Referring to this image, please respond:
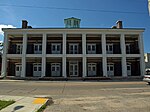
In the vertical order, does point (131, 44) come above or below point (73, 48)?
above

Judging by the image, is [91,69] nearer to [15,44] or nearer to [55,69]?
[55,69]

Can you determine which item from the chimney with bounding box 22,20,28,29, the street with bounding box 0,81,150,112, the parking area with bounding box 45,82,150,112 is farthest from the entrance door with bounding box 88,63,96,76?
the parking area with bounding box 45,82,150,112

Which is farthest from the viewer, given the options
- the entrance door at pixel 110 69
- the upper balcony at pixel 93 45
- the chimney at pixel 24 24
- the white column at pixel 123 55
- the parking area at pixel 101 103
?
the chimney at pixel 24 24

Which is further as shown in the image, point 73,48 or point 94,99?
point 73,48

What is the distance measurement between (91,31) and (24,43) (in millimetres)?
11370

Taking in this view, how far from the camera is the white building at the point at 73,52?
30.3m

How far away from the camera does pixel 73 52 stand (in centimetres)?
3269

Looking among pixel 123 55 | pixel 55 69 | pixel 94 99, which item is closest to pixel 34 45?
pixel 55 69

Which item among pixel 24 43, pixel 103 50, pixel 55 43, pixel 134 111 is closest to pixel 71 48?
pixel 55 43

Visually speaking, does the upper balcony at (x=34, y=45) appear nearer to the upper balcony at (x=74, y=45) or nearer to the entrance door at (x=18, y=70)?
the entrance door at (x=18, y=70)

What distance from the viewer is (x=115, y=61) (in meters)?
33.1

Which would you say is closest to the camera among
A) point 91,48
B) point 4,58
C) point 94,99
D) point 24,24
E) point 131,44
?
point 94,99

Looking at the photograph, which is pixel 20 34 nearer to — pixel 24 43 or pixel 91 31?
pixel 24 43

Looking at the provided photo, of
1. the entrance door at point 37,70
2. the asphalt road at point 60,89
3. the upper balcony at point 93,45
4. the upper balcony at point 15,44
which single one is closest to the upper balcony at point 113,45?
the upper balcony at point 93,45
